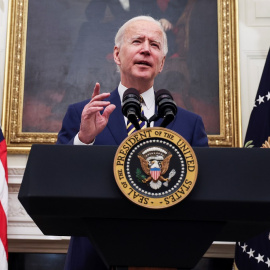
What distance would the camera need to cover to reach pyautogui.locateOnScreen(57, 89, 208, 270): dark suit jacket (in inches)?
66.2

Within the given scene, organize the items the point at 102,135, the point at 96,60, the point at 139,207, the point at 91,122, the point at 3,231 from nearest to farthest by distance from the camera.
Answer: the point at 139,207
the point at 91,122
the point at 102,135
the point at 3,231
the point at 96,60

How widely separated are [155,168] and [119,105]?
868 millimetres

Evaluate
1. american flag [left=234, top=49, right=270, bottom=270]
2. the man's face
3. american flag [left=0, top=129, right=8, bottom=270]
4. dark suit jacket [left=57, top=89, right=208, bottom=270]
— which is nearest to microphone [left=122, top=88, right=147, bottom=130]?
dark suit jacket [left=57, top=89, right=208, bottom=270]

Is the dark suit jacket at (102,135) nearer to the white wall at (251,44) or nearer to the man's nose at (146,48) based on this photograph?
the man's nose at (146,48)

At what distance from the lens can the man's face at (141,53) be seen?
201cm

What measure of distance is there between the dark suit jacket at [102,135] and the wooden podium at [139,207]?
0.40 m

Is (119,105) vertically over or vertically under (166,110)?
under

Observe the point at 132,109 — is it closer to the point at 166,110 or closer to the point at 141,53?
the point at 166,110

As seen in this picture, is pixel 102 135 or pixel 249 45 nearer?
pixel 102 135

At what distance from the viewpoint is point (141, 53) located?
2.03 metres

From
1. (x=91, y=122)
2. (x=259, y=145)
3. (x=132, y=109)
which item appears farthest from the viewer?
(x=259, y=145)

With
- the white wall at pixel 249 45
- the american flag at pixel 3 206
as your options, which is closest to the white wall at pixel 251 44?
the white wall at pixel 249 45

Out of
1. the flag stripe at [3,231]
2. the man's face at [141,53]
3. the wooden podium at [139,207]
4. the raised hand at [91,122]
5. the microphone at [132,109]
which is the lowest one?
the flag stripe at [3,231]

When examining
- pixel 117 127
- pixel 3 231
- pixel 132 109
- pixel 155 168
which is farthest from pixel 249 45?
pixel 155 168
